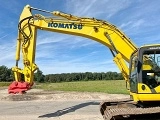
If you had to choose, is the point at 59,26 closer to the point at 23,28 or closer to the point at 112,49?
the point at 23,28

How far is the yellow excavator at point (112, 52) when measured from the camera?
8.45 metres

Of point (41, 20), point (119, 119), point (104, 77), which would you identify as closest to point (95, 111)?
point (41, 20)

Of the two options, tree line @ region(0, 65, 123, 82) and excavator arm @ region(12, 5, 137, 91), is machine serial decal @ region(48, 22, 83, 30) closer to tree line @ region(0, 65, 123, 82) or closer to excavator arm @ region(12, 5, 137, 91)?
excavator arm @ region(12, 5, 137, 91)

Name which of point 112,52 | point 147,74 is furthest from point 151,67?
point 112,52

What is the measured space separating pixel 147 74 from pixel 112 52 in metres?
3.42

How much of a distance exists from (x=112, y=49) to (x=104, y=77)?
9491 centimetres

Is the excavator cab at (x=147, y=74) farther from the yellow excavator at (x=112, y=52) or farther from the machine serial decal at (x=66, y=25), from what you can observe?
the machine serial decal at (x=66, y=25)

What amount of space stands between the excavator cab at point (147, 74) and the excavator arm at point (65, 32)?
2.54 meters

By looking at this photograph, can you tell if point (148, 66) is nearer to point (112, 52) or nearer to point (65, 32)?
point (112, 52)

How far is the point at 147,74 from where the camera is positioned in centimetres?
848

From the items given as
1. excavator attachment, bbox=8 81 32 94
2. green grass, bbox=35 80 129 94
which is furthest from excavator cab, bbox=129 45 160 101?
green grass, bbox=35 80 129 94

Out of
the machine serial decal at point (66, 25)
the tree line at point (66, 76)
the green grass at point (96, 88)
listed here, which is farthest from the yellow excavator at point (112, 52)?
the tree line at point (66, 76)

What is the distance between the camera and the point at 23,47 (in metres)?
13.0

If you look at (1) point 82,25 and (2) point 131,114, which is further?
(1) point 82,25
